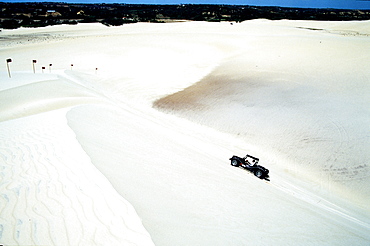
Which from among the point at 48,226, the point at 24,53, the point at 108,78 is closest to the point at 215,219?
the point at 48,226

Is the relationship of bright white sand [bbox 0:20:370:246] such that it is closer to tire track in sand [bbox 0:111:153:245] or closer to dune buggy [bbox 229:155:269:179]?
tire track in sand [bbox 0:111:153:245]

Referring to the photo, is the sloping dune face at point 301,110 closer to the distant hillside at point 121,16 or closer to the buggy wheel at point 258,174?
the buggy wheel at point 258,174

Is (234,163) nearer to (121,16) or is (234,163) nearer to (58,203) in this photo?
(58,203)

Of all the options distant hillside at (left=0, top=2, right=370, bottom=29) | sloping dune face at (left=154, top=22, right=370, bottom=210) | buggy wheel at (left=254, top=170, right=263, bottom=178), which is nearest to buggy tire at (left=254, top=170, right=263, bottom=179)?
buggy wheel at (left=254, top=170, right=263, bottom=178)

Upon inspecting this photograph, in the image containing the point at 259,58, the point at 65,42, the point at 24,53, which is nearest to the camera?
the point at 259,58

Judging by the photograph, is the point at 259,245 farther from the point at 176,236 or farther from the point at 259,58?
the point at 259,58

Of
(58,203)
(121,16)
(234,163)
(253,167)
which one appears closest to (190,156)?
(234,163)
